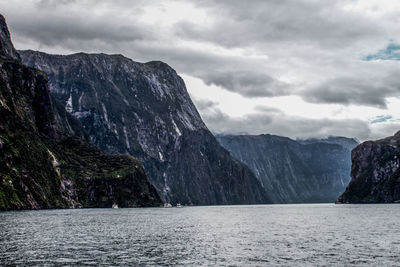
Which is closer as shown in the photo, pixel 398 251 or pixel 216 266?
pixel 216 266

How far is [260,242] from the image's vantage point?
95.8 meters

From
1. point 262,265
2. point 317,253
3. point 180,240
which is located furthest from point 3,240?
point 317,253

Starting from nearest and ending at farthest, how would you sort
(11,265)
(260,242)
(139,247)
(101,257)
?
1. (11,265)
2. (101,257)
3. (139,247)
4. (260,242)

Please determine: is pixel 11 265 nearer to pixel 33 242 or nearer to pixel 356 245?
pixel 33 242

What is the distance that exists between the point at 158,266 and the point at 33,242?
118 ft

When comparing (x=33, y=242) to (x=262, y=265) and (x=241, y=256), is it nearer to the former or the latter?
(x=241, y=256)

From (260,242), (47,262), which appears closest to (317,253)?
(260,242)

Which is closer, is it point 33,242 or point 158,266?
point 158,266

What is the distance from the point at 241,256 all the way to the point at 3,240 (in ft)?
155

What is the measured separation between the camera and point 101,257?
7162cm

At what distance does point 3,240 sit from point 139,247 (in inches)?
1057

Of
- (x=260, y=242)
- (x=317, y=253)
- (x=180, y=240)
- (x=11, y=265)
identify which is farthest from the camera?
(x=180, y=240)

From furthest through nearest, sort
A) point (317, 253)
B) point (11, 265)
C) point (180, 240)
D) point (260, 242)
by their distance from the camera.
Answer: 1. point (180, 240)
2. point (260, 242)
3. point (317, 253)
4. point (11, 265)

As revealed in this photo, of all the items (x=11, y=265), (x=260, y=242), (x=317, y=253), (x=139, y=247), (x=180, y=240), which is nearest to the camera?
(x=11, y=265)
